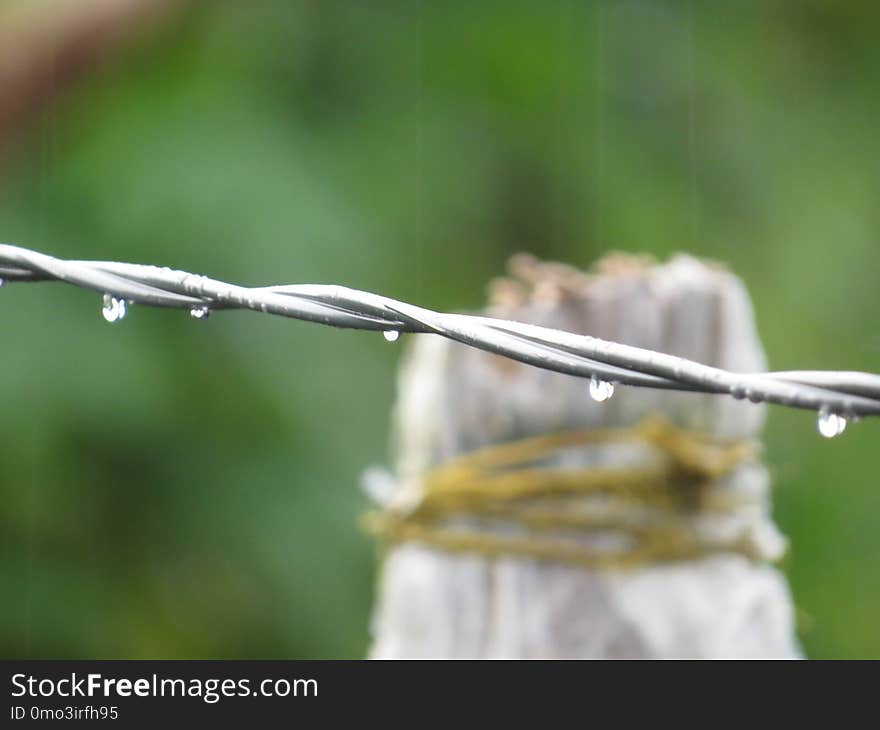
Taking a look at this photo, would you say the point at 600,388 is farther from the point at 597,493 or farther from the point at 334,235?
the point at 334,235

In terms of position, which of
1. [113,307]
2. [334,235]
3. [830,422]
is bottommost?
[830,422]

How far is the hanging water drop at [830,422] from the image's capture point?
0.67 m

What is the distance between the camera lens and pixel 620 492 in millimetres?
1256

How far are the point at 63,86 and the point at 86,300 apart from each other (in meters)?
0.53

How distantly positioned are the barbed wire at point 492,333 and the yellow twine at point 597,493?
501mm

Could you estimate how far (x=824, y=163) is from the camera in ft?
12.0

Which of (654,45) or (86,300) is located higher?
(654,45)

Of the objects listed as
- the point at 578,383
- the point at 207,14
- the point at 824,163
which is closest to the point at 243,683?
the point at 578,383

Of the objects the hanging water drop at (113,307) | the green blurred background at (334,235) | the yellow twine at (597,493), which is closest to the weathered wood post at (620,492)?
the yellow twine at (597,493)

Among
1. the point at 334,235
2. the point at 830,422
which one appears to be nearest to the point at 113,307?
the point at 830,422

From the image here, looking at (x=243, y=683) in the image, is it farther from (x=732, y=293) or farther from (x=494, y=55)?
(x=494, y=55)

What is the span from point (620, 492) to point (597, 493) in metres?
0.02

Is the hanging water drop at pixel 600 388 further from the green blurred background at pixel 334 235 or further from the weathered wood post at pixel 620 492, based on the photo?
the green blurred background at pixel 334 235

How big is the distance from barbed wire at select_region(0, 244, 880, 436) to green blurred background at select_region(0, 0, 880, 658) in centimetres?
199
